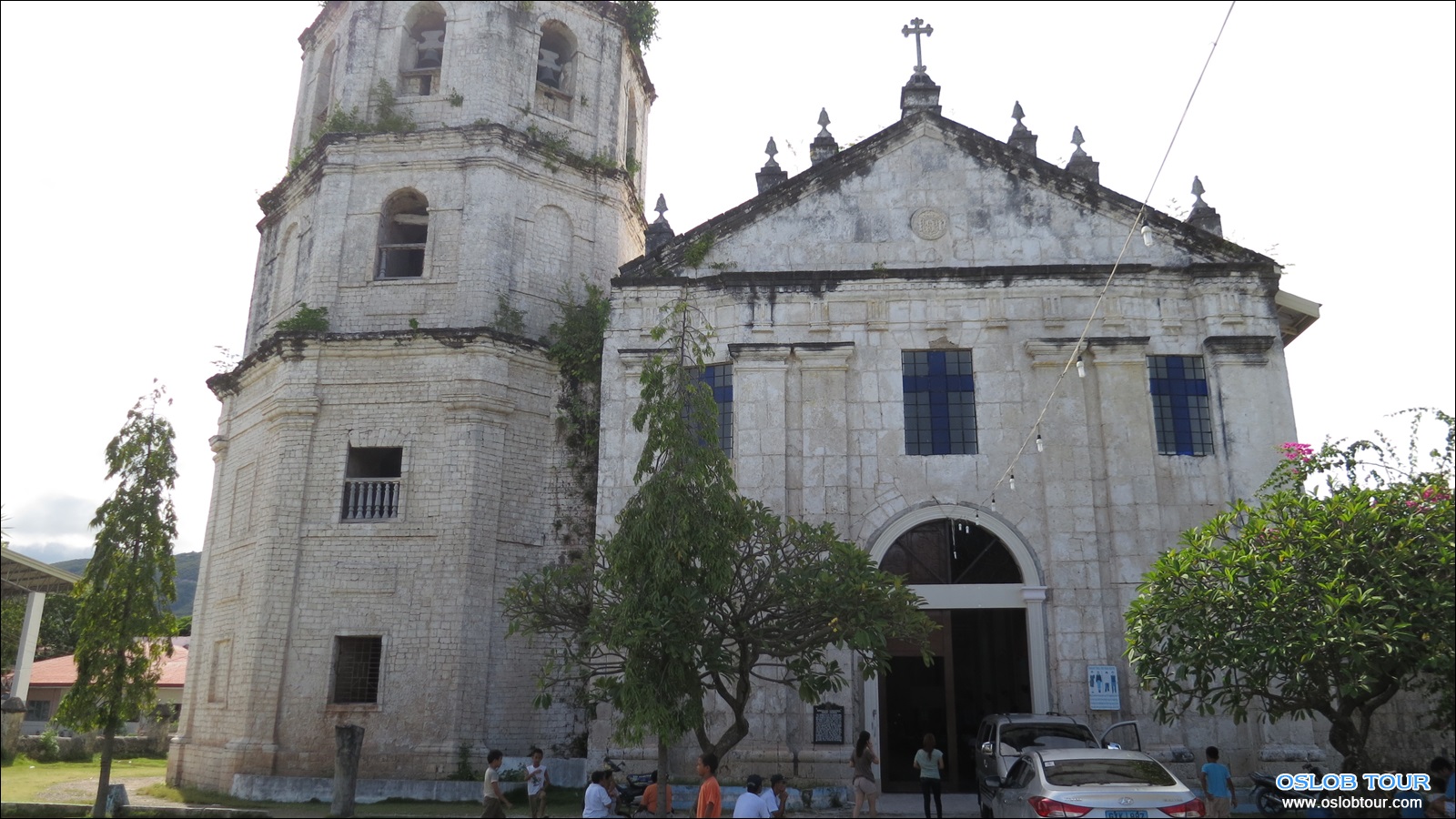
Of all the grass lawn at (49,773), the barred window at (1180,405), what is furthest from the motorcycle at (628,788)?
the barred window at (1180,405)

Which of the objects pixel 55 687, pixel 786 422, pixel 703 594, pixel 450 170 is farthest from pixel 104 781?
pixel 55 687

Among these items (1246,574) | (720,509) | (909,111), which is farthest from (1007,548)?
(909,111)

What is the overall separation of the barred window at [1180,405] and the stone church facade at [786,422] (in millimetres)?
64

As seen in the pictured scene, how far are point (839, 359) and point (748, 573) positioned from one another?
5788 mm

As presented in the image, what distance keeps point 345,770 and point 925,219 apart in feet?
42.8

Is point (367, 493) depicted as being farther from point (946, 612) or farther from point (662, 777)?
point (946, 612)

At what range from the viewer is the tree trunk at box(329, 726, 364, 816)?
14688 mm

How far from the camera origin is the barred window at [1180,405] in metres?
17.2

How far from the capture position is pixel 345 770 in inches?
580

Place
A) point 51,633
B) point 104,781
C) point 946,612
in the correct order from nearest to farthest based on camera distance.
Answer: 1. point 104,781
2. point 946,612
3. point 51,633

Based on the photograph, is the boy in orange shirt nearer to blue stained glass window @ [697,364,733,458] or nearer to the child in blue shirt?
the child in blue shirt

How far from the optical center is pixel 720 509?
12453mm

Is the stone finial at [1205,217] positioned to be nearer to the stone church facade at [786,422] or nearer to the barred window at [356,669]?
the stone church facade at [786,422]

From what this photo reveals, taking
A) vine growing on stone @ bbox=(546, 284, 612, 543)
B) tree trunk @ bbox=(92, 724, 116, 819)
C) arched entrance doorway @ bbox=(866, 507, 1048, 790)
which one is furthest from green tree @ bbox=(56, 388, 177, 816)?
arched entrance doorway @ bbox=(866, 507, 1048, 790)
